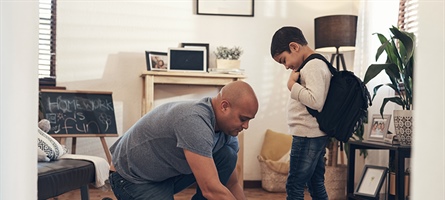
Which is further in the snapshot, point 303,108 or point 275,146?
point 275,146

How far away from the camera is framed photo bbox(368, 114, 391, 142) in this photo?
302cm

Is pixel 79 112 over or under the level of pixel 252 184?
over

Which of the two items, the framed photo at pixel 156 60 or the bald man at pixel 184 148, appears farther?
the framed photo at pixel 156 60

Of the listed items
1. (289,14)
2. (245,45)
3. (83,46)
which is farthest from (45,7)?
(289,14)

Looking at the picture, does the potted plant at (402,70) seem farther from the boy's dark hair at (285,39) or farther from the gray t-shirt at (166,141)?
the gray t-shirt at (166,141)

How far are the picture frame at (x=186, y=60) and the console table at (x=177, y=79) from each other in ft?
0.33

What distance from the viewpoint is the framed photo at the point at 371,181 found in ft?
10.1

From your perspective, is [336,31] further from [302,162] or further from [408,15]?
[302,162]

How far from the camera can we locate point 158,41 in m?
3.90

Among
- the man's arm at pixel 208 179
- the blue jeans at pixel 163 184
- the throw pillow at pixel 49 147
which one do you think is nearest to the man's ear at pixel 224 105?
the man's arm at pixel 208 179

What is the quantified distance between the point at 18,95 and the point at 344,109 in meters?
1.86

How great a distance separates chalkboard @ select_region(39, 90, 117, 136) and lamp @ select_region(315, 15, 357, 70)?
1.53m

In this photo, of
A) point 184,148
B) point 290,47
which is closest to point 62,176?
point 184,148

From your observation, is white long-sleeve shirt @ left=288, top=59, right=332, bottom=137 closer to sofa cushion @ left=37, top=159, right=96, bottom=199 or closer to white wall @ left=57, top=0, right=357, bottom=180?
sofa cushion @ left=37, top=159, right=96, bottom=199
